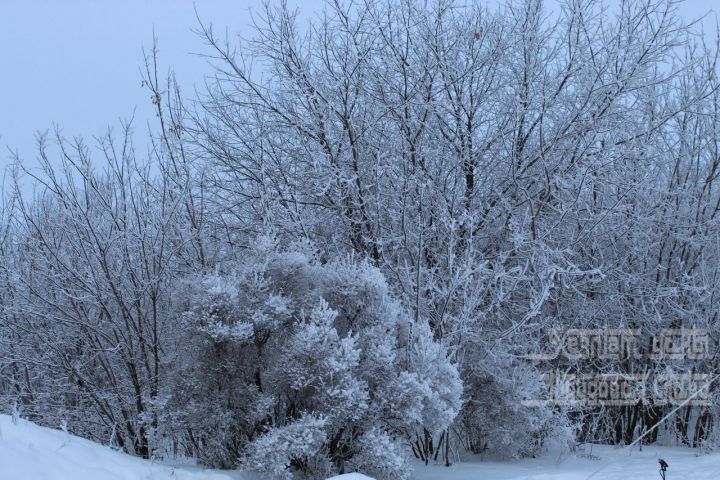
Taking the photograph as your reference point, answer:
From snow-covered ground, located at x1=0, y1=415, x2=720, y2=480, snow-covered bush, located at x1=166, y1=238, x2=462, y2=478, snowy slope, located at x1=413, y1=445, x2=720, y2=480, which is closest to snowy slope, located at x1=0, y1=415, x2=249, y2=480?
snow-covered ground, located at x1=0, y1=415, x2=720, y2=480

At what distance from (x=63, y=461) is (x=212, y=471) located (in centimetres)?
173

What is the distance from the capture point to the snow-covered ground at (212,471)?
4.95m

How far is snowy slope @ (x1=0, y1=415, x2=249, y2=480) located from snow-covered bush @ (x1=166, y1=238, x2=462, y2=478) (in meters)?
0.53

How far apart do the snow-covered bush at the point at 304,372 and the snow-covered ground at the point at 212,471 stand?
514 millimetres

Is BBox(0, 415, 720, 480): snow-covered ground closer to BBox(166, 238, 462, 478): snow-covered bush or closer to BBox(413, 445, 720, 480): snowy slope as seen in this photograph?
BBox(413, 445, 720, 480): snowy slope

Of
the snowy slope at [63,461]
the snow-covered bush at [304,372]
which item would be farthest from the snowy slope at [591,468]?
the snowy slope at [63,461]

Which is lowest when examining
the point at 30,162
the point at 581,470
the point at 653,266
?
the point at 581,470

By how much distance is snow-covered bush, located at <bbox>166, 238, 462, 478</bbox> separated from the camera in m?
6.67

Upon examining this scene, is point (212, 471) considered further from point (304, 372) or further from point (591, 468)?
point (591, 468)

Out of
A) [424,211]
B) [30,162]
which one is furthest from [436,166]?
[30,162]

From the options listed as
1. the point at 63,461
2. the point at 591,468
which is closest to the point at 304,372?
the point at 63,461

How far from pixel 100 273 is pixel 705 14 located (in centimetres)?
817

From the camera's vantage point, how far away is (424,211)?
31.4 ft

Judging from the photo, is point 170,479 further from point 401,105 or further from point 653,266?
point 653,266
